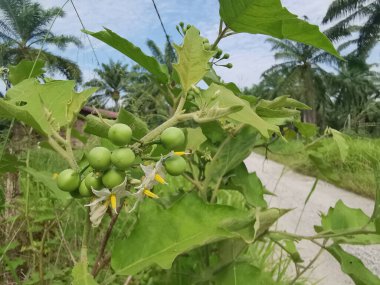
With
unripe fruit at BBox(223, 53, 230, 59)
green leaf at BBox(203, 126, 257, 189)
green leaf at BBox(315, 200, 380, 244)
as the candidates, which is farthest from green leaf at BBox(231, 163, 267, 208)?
unripe fruit at BBox(223, 53, 230, 59)

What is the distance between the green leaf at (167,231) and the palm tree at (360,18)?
27.0 metres

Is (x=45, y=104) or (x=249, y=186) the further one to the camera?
(x=249, y=186)

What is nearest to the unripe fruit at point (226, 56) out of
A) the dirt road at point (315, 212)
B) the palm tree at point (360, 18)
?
the dirt road at point (315, 212)

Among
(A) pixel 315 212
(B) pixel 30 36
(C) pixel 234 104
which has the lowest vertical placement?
(B) pixel 30 36

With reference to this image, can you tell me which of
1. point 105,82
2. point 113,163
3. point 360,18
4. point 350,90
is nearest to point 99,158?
point 113,163

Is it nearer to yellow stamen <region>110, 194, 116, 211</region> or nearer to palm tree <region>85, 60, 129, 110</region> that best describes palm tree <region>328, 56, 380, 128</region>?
palm tree <region>85, 60, 129, 110</region>

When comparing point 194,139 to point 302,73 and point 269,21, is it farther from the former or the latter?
point 302,73

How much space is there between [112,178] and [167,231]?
0.15 metres

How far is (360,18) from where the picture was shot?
1013 inches

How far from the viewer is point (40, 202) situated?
5.70ft

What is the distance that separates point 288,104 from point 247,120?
27 cm

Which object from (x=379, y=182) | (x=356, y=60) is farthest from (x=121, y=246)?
(x=356, y=60)

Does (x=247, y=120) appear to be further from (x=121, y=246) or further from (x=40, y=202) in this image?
(x=40, y=202)

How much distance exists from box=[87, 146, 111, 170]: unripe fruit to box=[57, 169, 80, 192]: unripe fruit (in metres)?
0.05
